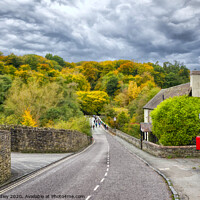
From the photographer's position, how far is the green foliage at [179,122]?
1914 centimetres

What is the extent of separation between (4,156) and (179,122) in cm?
1489

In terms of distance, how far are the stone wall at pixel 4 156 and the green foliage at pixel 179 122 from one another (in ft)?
45.6

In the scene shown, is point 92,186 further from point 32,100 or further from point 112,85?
point 112,85

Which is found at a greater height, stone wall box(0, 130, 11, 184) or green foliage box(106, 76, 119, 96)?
green foliage box(106, 76, 119, 96)

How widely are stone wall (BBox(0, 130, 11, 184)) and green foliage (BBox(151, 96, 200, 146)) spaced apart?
13911 millimetres

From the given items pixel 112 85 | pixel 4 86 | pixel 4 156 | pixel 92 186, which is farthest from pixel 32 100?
pixel 112 85

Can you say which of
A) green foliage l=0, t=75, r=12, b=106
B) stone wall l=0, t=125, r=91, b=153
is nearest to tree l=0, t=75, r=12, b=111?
green foliage l=0, t=75, r=12, b=106

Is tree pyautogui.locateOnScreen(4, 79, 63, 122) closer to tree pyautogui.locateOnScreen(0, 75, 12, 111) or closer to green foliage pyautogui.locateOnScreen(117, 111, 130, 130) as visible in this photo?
tree pyautogui.locateOnScreen(0, 75, 12, 111)

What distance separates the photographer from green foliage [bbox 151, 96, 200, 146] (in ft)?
62.8

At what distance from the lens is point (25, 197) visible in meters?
8.58

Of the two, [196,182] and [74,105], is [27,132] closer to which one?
[196,182]

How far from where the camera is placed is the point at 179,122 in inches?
757

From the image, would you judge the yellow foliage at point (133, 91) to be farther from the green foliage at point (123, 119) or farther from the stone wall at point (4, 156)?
the stone wall at point (4, 156)

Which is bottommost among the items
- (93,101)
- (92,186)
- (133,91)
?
(92,186)
